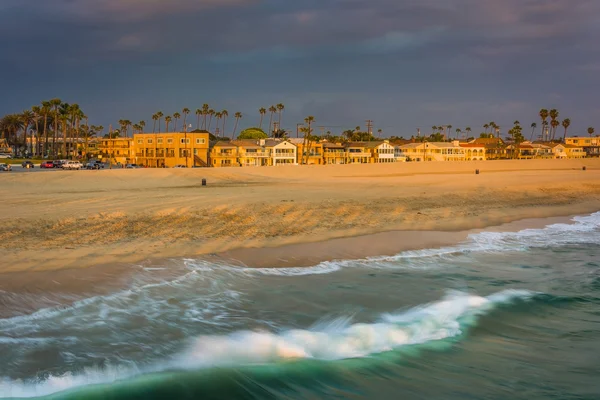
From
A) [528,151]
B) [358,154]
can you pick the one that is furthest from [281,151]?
[528,151]

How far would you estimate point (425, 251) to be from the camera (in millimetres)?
14344

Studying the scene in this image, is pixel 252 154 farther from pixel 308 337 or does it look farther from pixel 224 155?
pixel 308 337

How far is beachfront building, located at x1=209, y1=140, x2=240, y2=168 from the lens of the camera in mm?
104062

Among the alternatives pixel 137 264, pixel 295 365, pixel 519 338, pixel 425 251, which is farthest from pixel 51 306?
pixel 425 251

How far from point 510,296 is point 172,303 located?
671cm

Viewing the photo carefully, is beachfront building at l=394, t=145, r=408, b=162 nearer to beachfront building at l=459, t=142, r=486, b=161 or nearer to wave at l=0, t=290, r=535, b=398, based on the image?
beachfront building at l=459, t=142, r=486, b=161

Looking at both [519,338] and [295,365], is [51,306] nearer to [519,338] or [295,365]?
[295,365]

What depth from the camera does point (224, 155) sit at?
105 meters

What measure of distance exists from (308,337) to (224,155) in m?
98.4

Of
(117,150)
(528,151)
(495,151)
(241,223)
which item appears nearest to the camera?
(241,223)

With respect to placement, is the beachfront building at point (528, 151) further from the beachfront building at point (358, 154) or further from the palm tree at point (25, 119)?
the palm tree at point (25, 119)

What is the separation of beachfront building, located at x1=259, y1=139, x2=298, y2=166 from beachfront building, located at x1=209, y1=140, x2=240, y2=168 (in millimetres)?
6381

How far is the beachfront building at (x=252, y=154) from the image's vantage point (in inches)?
4129

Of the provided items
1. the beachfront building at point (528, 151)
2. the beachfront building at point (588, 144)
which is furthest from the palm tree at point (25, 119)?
the beachfront building at point (588, 144)
